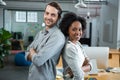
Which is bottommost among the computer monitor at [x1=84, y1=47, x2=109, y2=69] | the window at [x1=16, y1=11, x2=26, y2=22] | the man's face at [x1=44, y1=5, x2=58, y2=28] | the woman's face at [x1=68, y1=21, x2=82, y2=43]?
the computer monitor at [x1=84, y1=47, x2=109, y2=69]

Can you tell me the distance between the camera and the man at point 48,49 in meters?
1.66

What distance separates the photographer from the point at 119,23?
281 inches

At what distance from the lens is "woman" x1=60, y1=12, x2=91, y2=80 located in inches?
65.4

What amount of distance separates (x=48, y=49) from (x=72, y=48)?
0.19 metres

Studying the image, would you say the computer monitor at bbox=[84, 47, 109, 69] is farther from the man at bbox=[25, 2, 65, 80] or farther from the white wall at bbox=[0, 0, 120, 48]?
the white wall at bbox=[0, 0, 120, 48]

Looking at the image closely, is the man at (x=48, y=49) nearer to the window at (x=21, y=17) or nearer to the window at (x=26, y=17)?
the window at (x=26, y=17)

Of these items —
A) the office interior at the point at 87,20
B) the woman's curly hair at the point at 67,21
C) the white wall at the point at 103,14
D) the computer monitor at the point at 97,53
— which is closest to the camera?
the woman's curly hair at the point at 67,21

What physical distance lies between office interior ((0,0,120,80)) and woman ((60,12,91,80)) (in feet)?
4.43

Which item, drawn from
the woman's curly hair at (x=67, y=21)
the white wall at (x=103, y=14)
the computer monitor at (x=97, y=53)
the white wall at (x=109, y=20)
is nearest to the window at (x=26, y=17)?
the white wall at (x=103, y=14)

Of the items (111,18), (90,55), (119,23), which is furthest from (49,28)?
(111,18)

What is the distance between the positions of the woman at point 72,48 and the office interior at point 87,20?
4.43ft

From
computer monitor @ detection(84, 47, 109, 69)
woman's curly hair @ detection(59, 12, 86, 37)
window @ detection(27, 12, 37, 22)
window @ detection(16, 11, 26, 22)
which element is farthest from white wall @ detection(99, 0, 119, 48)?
window @ detection(16, 11, 26, 22)

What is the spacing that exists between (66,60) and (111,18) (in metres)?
6.39

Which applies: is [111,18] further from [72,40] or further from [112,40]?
[72,40]
